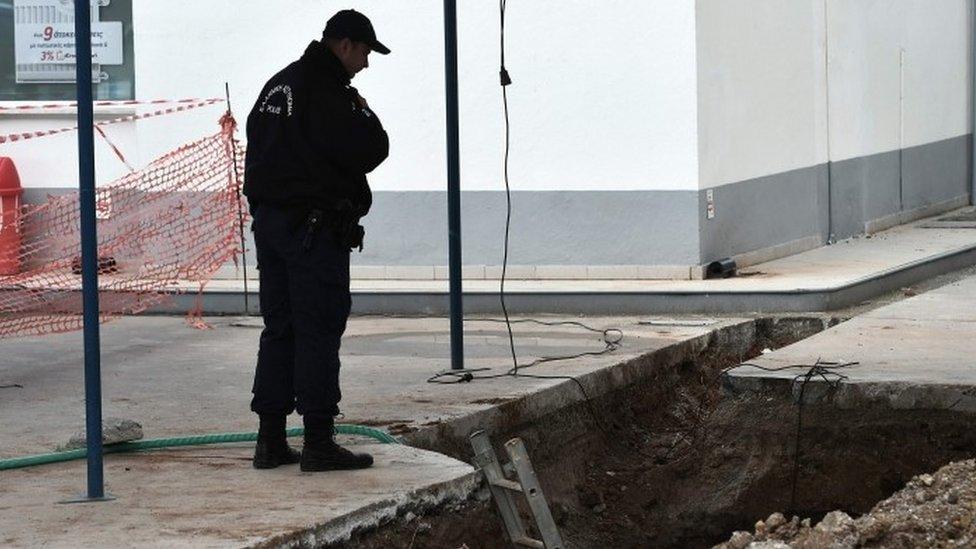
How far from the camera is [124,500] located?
22.7 ft

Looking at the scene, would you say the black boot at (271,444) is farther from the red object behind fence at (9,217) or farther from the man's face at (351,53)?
the red object behind fence at (9,217)

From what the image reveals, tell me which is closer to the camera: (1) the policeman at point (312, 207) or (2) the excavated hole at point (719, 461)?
(1) the policeman at point (312, 207)

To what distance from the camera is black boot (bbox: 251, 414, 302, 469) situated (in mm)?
7453

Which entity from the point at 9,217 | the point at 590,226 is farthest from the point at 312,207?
the point at 9,217

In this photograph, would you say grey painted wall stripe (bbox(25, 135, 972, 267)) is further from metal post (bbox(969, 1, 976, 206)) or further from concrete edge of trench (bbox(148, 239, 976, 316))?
metal post (bbox(969, 1, 976, 206))

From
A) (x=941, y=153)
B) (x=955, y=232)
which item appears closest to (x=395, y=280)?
(x=955, y=232)

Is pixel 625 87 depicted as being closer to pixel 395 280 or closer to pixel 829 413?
pixel 395 280

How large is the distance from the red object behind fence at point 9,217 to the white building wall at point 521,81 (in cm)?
173

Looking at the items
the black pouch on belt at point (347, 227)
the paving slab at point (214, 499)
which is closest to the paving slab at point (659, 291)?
the paving slab at point (214, 499)

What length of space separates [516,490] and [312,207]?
1.51 m

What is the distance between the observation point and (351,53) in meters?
7.30

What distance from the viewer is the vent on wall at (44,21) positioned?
1547cm

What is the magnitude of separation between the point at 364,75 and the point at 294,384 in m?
7.31

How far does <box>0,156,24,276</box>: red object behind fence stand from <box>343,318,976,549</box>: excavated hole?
6.44 meters
